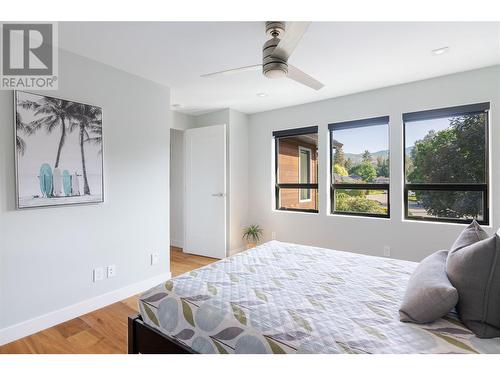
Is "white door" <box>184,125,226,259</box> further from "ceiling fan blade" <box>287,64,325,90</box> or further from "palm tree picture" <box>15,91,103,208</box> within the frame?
"ceiling fan blade" <box>287,64,325,90</box>

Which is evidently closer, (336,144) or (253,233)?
(336,144)

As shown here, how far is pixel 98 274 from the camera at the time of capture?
2588mm

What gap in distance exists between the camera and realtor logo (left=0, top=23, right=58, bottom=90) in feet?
6.56

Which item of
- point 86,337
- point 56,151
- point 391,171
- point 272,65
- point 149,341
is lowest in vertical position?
point 86,337

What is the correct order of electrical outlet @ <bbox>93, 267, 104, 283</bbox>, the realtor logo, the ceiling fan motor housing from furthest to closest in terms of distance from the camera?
electrical outlet @ <bbox>93, 267, 104, 283</bbox> → the realtor logo → the ceiling fan motor housing

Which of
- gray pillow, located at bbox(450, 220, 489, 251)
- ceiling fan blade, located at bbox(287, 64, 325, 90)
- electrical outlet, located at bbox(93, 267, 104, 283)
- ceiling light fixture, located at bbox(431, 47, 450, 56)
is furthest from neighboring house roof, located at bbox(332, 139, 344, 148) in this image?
electrical outlet, located at bbox(93, 267, 104, 283)

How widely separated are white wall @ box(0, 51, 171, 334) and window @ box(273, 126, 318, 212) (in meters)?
1.90

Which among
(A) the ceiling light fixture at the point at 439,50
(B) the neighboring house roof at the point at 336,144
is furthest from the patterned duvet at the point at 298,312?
(B) the neighboring house roof at the point at 336,144

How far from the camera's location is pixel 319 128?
3906 millimetres

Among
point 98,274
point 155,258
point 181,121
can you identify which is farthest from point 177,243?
point 98,274

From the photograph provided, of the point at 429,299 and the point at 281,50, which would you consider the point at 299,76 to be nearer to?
the point at 281,50

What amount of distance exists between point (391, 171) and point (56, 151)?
352cm

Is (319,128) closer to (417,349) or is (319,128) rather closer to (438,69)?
(438,69)
